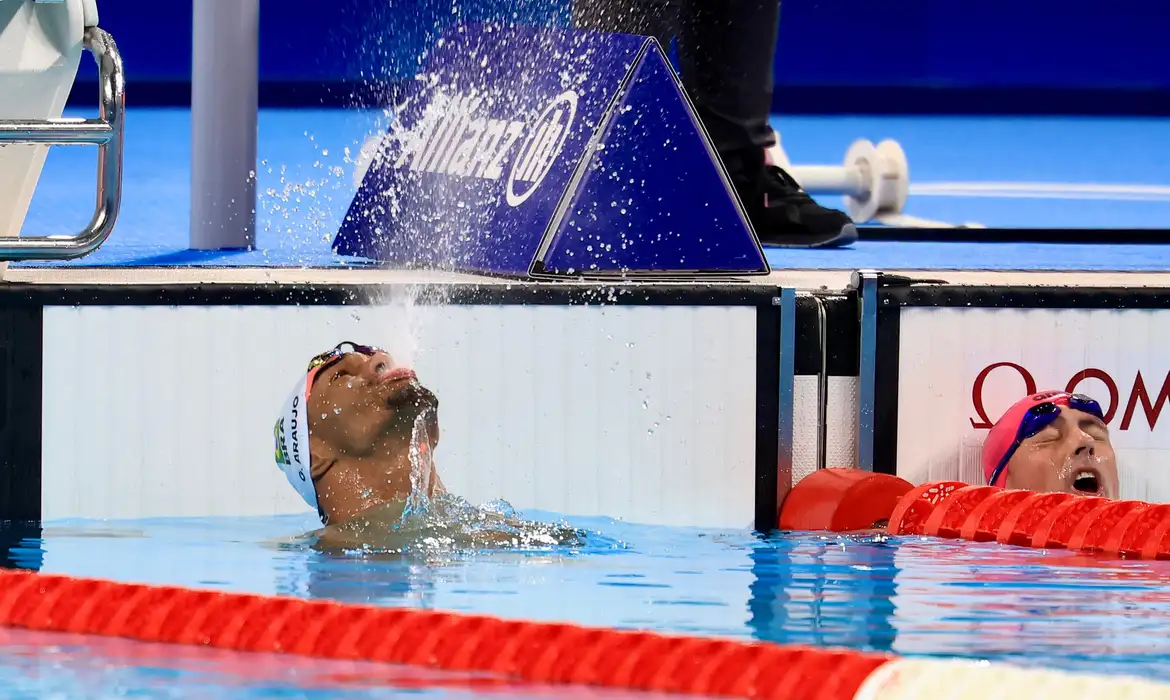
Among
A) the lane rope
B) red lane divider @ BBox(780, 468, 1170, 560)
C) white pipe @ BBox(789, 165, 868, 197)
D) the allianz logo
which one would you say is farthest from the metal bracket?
white pipe @ BBox(789, 165, 868, 197)

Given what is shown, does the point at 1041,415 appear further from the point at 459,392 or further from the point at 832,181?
the point at 832,181

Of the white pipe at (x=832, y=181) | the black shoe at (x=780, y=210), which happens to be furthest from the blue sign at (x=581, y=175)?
the white pipe at (x=832, y=181)

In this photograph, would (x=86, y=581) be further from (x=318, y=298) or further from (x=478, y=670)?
(x=318, y=298)

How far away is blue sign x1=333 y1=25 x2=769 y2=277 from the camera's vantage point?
3455mm

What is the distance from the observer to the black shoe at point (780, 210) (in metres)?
4.36

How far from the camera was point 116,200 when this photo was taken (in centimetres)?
312

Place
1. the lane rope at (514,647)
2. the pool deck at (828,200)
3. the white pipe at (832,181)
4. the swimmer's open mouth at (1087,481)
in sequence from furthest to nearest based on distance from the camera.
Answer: the white pipe at (832,181) → the pool deck at (828,200) → the swimmer's open mouth at (1087,481) → the lane rope at (514,647)

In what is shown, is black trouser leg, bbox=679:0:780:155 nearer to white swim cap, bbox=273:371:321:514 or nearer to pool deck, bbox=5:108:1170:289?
pool deck, bbox=5:108:1170:289

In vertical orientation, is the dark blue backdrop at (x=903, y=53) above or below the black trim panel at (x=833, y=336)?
above

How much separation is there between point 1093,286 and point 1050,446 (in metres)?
0.39

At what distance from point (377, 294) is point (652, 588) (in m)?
0.98

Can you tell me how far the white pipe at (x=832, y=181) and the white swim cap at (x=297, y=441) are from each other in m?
2.80

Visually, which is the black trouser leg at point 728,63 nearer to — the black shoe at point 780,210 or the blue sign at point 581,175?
the black shoe at point 780,210

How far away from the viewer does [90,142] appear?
10.00ft
